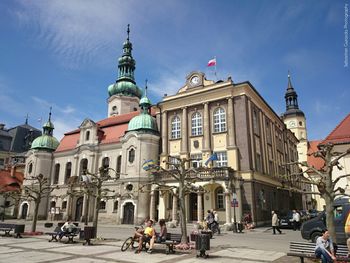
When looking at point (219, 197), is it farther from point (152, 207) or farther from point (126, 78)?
point (126, 78)

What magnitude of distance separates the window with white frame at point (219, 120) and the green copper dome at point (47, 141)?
2730 centimetres

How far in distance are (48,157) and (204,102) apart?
26.6 m

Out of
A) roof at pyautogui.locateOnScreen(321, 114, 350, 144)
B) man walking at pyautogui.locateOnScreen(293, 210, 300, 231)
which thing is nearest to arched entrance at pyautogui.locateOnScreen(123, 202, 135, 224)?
man walking at pyautogui.locateOnScreen(293, 210, 300, 231)

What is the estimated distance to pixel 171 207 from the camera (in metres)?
33.0

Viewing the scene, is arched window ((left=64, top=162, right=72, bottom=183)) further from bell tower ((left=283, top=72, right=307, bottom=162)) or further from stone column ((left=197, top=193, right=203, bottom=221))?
bell tower ((left=283, top=72, right=307, bottom=162))

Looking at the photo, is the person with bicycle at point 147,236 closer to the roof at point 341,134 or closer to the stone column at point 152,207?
the stone column at point 152,207

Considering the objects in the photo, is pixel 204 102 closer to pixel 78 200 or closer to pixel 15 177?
pixel 78 200

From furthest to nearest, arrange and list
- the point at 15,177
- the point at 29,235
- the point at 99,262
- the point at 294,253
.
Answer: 1. the point at 15,177
2. the point at 29,235
3. the point at 99,262
4. the point at 294,253

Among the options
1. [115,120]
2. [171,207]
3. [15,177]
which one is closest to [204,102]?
[171,207]

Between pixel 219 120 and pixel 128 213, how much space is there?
49.2 ft

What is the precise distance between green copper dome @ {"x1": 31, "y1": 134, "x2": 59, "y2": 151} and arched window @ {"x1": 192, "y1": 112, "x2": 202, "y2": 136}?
24.4 m

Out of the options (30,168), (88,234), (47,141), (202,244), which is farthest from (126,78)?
(202,244)

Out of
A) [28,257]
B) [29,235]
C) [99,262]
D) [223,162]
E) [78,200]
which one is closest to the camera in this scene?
[99,262]

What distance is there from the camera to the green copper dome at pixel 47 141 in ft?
152
